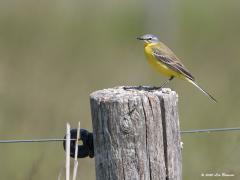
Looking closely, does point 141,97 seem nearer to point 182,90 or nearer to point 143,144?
point 143,144

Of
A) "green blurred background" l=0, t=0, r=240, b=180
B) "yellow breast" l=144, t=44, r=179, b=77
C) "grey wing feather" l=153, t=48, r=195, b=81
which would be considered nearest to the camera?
"green blurred background" l=0, t=0, r=240, b=180

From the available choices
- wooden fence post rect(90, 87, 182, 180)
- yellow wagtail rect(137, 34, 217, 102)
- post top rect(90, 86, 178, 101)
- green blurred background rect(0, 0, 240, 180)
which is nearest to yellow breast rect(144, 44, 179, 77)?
yellow wagtail rect(137, 34, 217, 102)

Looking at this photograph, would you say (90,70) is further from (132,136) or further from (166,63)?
(132,136)

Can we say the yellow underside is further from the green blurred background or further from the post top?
the post top

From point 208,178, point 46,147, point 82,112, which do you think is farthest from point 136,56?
point 208,178

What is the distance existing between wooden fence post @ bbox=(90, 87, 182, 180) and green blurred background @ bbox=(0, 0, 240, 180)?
72.7 inches

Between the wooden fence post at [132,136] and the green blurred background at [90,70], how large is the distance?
6.06 feet

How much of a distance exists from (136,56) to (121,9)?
18.4ft

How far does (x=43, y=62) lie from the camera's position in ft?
34.8

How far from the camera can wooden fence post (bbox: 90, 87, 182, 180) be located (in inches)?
178

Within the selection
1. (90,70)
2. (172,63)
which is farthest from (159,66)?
(90,70)

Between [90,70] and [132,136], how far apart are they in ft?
20.2


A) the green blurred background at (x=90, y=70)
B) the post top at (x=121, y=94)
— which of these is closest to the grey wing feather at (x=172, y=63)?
the green blurred background at (x=90, y=70)

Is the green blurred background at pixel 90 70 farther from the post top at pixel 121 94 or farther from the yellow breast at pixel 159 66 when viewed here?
the post top at pixel 121 94
